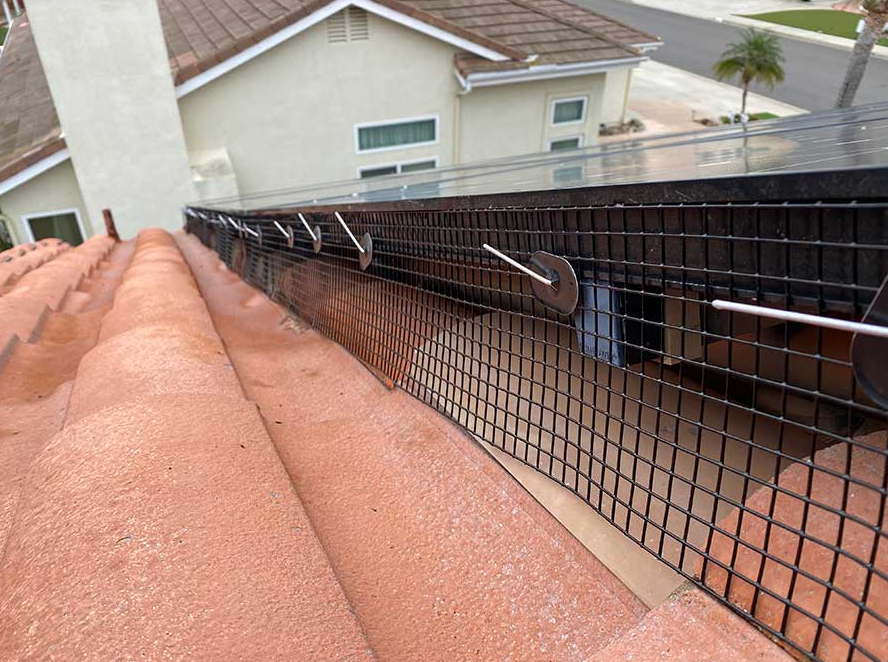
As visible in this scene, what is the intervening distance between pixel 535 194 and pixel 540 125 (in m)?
11.7

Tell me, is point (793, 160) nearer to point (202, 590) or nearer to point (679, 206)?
point (679, 206)

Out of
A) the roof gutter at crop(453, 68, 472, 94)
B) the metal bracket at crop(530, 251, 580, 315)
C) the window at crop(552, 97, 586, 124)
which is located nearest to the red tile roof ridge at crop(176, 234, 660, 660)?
the metal bracket at crop(530, 251, 580, 315)

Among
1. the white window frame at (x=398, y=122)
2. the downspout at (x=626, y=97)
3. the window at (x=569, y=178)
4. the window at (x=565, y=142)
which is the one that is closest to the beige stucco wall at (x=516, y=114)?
the window at (x=565, y=142)

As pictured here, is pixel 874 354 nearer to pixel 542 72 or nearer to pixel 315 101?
pixel 315 101

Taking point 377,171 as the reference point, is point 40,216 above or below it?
below

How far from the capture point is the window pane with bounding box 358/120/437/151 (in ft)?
38.1

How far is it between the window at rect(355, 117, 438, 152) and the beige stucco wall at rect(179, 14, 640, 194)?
0.38 ft

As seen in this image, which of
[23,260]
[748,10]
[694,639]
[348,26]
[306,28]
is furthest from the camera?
[748,10]

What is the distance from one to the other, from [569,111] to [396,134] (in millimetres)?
3582

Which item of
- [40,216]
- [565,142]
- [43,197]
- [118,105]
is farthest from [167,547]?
[565,142]

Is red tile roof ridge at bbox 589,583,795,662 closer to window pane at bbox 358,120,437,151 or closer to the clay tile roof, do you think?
the clay tile roof

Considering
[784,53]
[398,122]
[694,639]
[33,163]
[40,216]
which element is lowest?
[40,216]

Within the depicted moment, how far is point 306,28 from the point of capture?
1025cm

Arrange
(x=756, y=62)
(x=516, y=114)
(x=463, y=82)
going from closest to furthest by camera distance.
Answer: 1. (x=463, y=82)
2. (x=516, y=114)
3. (x=756, y=62)
